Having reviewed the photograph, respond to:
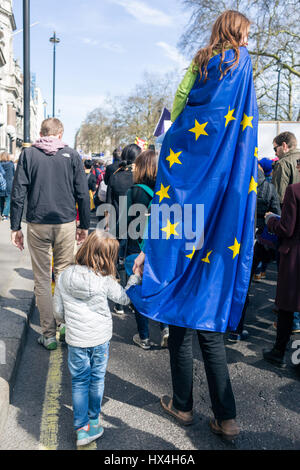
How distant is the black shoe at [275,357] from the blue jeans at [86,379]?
5.96 feet

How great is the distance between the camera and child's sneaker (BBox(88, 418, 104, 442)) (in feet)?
8.49

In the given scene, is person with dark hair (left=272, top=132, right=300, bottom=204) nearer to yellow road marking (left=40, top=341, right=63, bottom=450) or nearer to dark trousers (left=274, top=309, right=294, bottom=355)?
dark trousers (left=274, top=309, right=294, bottom=355)

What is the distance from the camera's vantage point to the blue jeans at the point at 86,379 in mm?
2549

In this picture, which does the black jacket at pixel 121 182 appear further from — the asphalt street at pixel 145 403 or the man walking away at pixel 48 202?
the asphalt street at pixel 145 403

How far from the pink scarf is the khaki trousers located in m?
0.66

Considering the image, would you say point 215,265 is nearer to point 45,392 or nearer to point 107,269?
point 107,269

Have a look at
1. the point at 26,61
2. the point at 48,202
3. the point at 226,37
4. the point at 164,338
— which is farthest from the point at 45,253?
the point at 26,61

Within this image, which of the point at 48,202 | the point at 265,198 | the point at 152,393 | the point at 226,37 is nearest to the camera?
the point at 226,37

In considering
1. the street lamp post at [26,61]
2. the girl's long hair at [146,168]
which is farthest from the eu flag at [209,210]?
the street lamp post at [26,61]

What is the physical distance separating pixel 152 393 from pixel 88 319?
3.30 feet

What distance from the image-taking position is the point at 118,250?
9.52ft

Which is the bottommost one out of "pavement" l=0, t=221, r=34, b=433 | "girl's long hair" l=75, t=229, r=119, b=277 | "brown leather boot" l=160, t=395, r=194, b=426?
"brown leather boot" l=160, t=395, r=194, b=426

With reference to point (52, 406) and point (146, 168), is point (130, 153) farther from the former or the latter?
point (52, 406)

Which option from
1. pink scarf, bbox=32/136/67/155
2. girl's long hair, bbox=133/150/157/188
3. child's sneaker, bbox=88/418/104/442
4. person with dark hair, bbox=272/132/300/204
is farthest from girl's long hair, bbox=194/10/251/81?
person with dark hair, bbox=272/132/300/204
